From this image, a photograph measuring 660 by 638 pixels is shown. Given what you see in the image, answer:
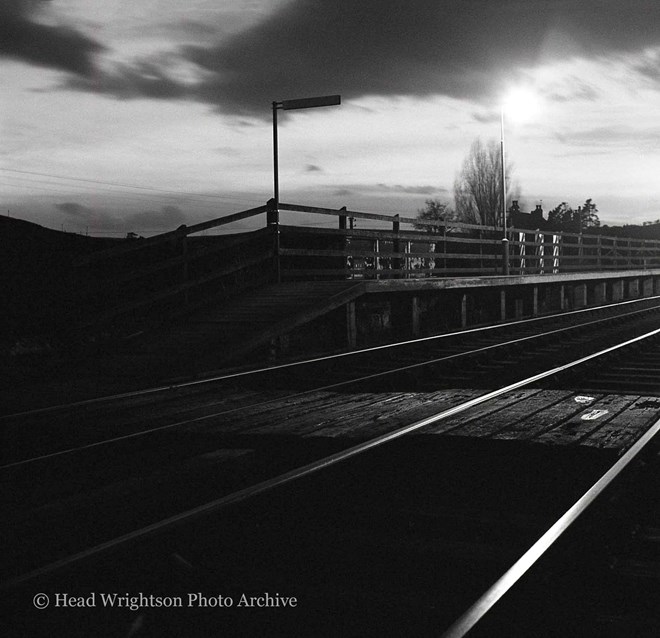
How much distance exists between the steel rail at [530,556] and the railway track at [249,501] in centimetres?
13

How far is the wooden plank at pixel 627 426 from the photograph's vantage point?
568 centimetres

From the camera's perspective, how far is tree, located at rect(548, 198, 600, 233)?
319 ft

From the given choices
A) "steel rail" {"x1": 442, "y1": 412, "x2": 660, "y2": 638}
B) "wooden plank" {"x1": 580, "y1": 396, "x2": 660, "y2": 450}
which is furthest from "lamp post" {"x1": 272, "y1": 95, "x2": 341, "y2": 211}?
"steel rail" {"x1": 442, "y1": 412, "x2": 660, "y2": 638}

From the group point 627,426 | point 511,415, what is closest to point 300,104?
point 511,415

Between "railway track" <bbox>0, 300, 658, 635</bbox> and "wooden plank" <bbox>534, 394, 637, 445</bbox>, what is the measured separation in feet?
1.40

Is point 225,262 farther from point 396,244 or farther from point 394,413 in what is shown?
point 394,413

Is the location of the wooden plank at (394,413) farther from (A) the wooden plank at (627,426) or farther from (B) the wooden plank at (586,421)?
(A) the wooden plank at (627,426)

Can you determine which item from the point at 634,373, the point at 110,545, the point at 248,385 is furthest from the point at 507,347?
the point at 110,545

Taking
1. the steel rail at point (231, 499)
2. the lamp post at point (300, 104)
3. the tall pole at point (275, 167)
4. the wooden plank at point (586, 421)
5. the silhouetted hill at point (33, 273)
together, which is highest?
the lamp post at point (300, 104)

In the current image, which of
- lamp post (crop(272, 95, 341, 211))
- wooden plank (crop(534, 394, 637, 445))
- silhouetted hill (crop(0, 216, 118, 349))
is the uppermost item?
lamp post (crop(272, 95, 341, 211))

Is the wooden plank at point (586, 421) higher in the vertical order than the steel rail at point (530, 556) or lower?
lower

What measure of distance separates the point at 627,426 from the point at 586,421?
0.34m

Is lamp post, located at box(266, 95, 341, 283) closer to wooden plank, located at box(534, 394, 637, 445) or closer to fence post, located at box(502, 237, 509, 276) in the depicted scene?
wooden plank, located at box(534, 394, 637, 445)

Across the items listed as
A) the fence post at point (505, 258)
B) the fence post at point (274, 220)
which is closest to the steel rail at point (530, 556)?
the fence post at point (274, 220)
